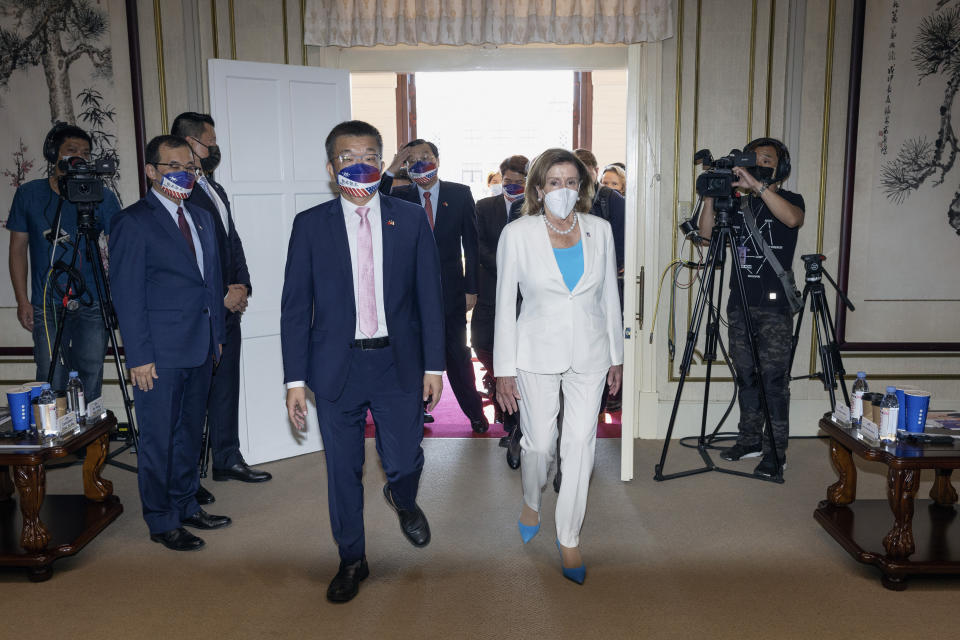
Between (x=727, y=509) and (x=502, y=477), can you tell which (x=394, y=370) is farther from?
(x=727, y=509)

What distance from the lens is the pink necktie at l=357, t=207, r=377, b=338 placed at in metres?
2.58

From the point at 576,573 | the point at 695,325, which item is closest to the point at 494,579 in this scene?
the point at 576,573

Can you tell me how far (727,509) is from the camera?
11.4 feet

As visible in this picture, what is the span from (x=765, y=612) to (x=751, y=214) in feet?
6.58

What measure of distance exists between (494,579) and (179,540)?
4.18 ft

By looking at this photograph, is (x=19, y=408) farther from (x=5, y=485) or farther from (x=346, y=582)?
(x=346, y=582)

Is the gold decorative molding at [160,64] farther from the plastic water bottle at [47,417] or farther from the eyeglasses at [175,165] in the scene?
the plastic water bottle at [47,417]

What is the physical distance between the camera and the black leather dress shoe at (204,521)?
3254mm

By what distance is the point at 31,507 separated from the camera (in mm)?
2797

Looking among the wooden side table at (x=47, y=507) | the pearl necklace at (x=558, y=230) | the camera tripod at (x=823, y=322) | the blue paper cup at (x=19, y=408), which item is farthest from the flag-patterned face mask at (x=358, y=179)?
the camera tripod at (x=823, y=322)

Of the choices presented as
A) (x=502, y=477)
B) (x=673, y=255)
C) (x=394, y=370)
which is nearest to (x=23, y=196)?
(x=394, y=370)

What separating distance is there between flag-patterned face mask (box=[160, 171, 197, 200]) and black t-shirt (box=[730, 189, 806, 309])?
8.29 ft

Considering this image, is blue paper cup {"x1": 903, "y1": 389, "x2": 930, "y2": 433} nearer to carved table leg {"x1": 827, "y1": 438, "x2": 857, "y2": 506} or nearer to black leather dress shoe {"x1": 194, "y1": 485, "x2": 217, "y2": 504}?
carved table leg {"x1": 827, "y1": 438, "x2": 857, "y2": 506}

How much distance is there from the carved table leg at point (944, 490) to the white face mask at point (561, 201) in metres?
1.93
